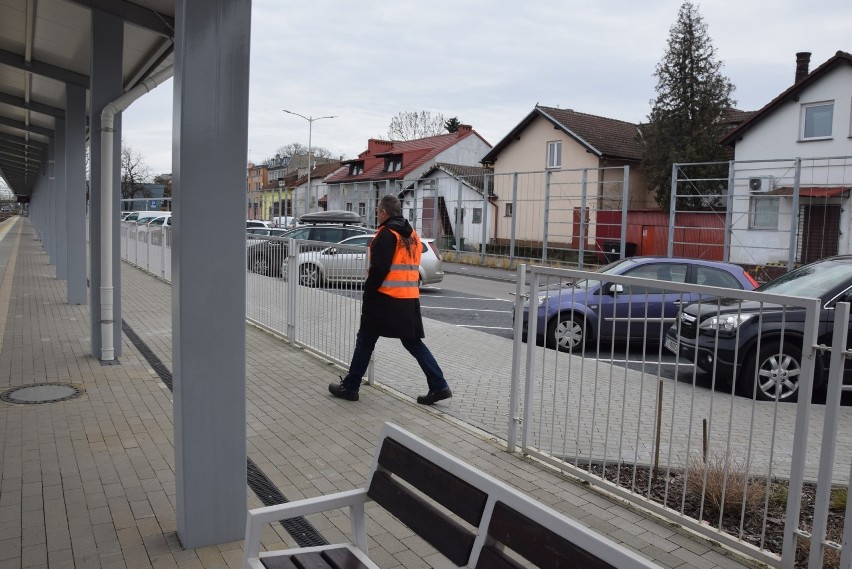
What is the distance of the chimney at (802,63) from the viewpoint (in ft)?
127

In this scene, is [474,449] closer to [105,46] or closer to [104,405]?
[104,405]

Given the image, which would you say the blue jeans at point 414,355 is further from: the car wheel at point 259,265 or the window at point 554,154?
the window at point 554,154

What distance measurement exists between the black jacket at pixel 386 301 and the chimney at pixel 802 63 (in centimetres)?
3998

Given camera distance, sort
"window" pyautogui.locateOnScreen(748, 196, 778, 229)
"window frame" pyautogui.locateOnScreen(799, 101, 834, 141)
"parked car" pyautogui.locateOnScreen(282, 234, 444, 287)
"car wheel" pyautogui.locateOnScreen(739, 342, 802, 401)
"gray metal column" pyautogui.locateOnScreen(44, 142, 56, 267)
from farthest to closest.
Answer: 1. "window frame" pyautogui.locateOnScreen(799, 101, 834, 141)
2. "window" pyautogui.locateOnScreen(748, 196, 778, 229)
3. "gray metal column" pyautogui.locateOnScreen(44, 142, 56, 267)
4. "parked car" pyautogui.locateOnScreen(282, 234, 444, 287)
5. "car wheel" pyautogui.locateOnScreen(739, 342, 802, 401)

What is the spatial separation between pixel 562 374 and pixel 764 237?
23001 mm

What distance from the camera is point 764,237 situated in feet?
87.1

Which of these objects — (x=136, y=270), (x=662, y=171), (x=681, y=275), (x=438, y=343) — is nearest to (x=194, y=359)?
(x=438, y=343)

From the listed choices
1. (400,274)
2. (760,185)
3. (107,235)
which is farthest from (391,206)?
(760,185)

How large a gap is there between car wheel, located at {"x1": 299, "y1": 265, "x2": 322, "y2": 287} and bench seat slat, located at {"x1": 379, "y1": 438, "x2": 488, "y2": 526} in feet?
19.1

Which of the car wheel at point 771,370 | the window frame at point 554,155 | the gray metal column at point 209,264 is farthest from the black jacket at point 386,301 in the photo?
the window frame at point 554,155

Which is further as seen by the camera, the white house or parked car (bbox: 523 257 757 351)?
the white house

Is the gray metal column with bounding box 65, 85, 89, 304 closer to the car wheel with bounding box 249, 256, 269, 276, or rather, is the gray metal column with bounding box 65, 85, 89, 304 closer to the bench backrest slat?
the car wheel with bounding box 249, 256, 269, 276

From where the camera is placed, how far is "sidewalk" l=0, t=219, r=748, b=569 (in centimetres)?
371

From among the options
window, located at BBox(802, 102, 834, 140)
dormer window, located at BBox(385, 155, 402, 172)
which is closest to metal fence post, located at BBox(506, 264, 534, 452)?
window, located at BBox(802, 102, 834, 140)
